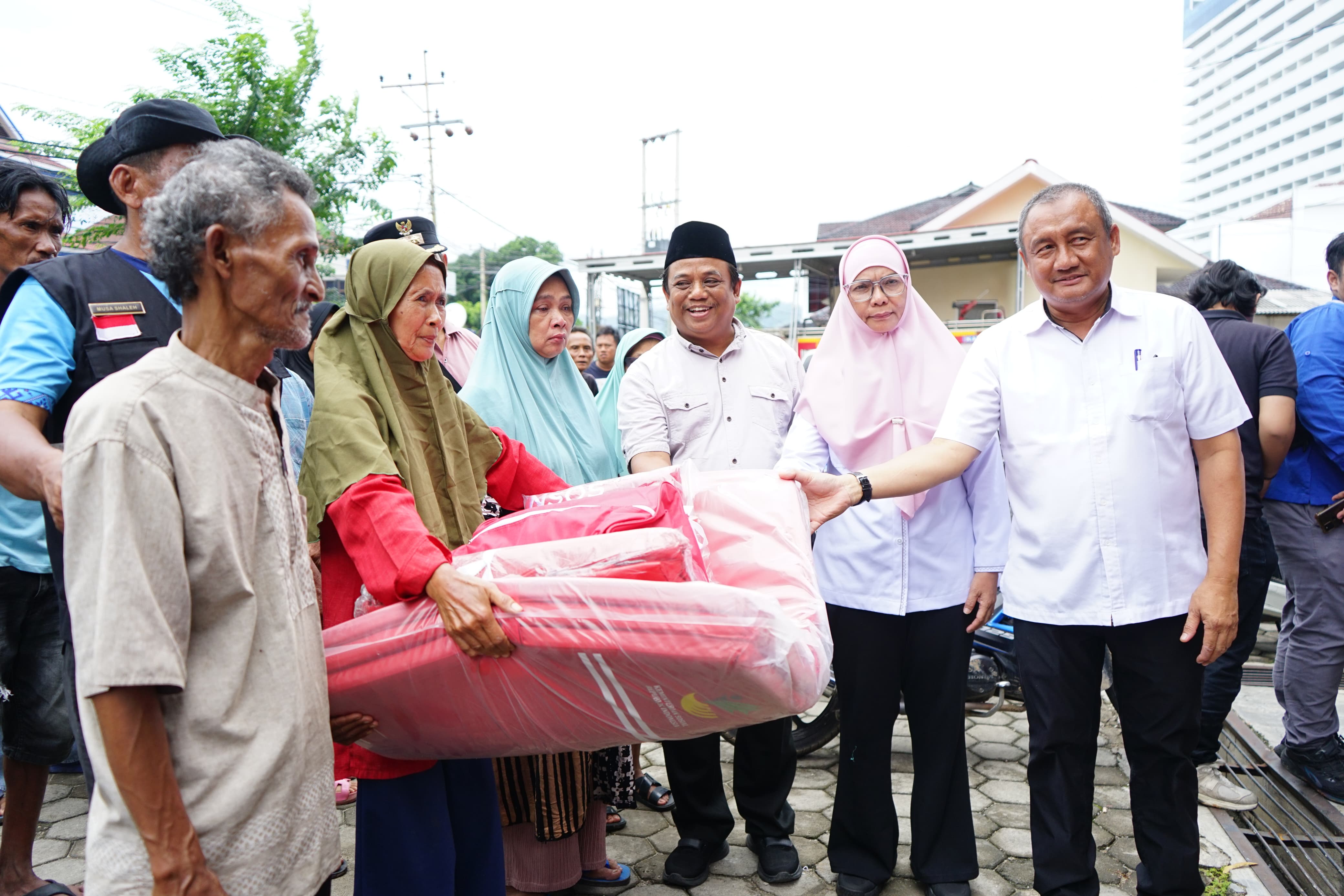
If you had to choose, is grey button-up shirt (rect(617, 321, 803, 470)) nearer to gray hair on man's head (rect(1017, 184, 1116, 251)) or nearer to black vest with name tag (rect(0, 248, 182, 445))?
gray hair on man's head (rect(1017, 184, 1116, 251))

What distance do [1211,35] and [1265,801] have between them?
116m

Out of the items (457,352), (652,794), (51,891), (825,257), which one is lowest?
(652,794)

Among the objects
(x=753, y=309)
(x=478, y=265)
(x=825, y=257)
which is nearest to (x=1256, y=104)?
(x=753, y=309)

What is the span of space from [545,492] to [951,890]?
1.74 meters

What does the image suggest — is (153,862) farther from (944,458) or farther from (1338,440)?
(1338,440)

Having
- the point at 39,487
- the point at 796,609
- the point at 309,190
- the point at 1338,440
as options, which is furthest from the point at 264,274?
the point at 1338,440

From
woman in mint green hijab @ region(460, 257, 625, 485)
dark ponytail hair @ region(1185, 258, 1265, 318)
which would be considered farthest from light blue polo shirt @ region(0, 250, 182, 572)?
dark ponytail hair @ region(1185, 258, 1265, 318)

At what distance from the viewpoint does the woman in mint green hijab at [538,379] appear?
2889mm

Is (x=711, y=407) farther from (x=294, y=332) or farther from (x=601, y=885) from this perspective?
(x=294, y=332)

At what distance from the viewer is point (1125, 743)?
238cm

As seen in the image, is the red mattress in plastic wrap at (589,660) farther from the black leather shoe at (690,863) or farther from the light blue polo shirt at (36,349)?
the black leather shoe at (690,863)

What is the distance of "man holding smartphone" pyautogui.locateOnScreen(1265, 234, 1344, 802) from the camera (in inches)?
135

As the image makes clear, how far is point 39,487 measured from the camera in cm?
152

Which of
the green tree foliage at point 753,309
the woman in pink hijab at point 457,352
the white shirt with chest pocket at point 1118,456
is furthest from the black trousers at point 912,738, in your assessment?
the green tree foliage at point 753,309
